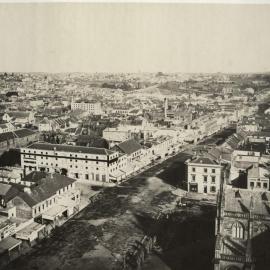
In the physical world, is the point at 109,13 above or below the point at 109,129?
above

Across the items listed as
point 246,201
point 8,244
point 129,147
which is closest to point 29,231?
point 8,244

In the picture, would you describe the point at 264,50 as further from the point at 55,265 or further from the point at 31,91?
the point at 31,91

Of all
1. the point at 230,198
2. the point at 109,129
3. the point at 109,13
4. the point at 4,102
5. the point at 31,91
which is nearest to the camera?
the point at 230,198

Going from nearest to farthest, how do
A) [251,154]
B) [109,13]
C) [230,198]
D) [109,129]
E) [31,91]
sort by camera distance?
[230,198]
[109,13]
[251,154]
[109,129]
[31,91]

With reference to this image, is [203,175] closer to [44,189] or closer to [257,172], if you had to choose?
[257,172]

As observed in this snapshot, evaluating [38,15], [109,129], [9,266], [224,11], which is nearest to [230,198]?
[224,11]

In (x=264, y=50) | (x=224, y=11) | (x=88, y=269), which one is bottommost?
(x=88, y=269)

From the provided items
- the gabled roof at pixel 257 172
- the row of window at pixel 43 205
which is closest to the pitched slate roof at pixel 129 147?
the row of window at pixel 43 205
